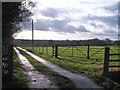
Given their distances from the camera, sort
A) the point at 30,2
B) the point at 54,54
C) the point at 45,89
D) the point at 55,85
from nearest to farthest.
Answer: the point at 45,89
the point at 55,85
the point at 30,2
the point at 54,54

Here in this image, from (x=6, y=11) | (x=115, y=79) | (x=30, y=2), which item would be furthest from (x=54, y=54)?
(x=6, y=11)

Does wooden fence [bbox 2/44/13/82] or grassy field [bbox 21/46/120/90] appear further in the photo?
grassy field [bbox 21/46/120/90]

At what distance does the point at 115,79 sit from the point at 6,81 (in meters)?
5.56

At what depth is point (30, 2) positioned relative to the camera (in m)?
17.8

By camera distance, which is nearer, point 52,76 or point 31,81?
point 31,81

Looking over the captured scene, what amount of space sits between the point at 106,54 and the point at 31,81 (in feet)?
13.1

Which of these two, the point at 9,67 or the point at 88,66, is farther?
the point at 88,66

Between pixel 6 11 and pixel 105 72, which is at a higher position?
pixel 6 11

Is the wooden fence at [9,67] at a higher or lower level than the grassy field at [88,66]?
higher

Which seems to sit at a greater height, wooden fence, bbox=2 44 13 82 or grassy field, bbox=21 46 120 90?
wooden fence, bbox=2 44 13 82

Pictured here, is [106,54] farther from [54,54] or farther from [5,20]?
[54,54]

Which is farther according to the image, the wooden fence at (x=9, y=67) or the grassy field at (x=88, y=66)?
the grassy field at (x=88, y=66)

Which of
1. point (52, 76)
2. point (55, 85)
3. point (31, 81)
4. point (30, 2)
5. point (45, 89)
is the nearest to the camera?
point (45, 89)

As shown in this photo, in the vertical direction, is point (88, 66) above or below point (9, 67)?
below
